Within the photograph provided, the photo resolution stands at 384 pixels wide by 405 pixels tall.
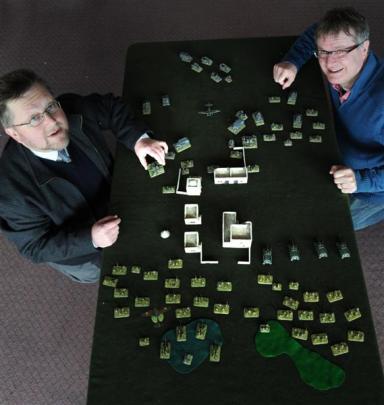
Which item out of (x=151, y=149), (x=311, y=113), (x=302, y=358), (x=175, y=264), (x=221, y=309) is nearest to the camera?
(x=302, y=358)

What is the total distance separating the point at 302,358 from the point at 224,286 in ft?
1.22

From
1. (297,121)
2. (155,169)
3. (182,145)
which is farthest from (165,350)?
(297,121)

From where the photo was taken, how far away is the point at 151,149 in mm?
1846

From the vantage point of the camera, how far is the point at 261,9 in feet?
12.8

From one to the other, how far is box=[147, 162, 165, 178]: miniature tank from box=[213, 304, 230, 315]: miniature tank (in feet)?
2.19

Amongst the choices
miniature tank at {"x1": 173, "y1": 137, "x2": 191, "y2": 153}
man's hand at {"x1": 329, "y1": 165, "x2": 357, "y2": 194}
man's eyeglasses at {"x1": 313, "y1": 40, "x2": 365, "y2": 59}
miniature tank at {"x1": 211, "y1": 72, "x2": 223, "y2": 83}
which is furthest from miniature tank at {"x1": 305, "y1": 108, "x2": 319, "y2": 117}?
miniature tank at {"x1": 173, "y1": 137, "x2": 191, "y2": 153}

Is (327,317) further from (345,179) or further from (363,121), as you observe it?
(363,121)

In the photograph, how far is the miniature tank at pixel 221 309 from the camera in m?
1.50

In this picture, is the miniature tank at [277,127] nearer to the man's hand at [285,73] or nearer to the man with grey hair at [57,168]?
the man's hand at [285,73]

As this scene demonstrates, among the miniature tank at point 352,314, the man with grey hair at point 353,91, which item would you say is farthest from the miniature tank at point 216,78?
the miniature tank at point 352,314

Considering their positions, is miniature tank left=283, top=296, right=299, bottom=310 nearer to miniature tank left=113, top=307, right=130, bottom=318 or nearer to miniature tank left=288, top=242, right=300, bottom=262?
miniature tank left=288, top=242, right=300, bottom=262

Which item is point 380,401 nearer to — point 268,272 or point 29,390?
point 268,272

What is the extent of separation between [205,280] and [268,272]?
0.25 meters

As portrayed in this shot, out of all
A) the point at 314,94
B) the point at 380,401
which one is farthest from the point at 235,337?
the point at 314,94
